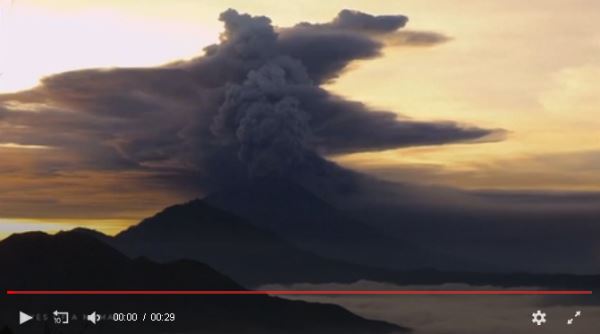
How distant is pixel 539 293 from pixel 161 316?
36.9m

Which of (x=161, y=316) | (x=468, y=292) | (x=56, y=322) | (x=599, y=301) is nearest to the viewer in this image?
(x=56, y=322)

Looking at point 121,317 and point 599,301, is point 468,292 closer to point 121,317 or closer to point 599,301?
point 599,301

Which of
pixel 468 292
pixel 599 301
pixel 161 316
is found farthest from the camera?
pixel 599 301

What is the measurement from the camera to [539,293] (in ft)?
306

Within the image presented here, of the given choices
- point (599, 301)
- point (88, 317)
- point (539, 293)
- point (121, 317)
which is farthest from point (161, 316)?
point (599, 301)

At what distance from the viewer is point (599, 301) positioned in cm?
12419

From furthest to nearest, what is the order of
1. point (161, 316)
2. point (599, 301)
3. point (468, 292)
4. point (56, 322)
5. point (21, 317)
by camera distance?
point (599, 301)
point (468, 292)
point (161, 316)
point (56, 322)
point (21, 317)

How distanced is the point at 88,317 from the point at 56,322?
23.0ft

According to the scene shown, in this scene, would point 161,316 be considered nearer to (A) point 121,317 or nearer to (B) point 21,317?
(A) point 121,317

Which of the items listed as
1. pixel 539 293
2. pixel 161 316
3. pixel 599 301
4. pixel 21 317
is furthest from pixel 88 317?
pixel 599 301

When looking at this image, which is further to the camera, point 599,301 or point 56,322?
point 599,301

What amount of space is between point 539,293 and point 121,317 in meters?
40.5

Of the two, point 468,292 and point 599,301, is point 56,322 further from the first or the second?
point 599,301

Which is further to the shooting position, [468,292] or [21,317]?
[468,292]
